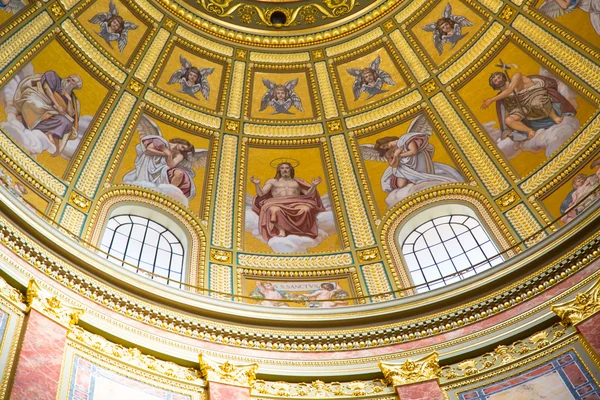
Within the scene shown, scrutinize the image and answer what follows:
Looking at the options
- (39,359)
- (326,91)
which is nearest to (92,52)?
(326,91)

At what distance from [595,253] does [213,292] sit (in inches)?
318

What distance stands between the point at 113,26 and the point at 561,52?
38.4 ft

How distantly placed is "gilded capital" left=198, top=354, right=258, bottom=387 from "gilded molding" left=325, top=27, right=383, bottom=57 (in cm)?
1047

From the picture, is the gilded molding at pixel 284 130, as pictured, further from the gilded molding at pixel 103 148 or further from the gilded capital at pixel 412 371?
the gilded capital at pixel 412 371

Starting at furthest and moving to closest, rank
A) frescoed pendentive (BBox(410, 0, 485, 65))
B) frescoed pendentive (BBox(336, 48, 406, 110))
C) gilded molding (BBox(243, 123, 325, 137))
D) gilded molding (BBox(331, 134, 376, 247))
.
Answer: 1. frescoed pendentive (BBox(336, 48, 406, 110))
2. gilded molding (BBox(243, 123, 325, 137))
3. frescoed pendentive (BBox(410, 0, 485, 65))
4. gilded molding (BBox(331, 134, 376, 247))

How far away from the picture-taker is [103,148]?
18016mm

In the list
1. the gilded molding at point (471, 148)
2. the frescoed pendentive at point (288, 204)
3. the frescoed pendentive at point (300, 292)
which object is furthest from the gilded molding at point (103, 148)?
the gilded molding at point (471, 148)

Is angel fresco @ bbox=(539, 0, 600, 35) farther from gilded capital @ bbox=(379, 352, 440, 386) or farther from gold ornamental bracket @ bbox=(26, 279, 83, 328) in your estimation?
gold ornamental bracket @ bbox=(26, 279, 83, 328)

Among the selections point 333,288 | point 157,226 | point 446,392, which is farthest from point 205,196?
point 446,392

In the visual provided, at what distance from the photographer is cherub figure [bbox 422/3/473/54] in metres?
19.7

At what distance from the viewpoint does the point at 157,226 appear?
58.0 feet

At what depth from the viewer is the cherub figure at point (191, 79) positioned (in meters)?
20.0

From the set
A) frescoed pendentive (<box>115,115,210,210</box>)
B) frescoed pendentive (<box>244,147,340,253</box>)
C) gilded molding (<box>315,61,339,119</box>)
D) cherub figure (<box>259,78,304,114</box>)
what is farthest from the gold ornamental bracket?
gilded molding (<box>315,61,339,119</box>)

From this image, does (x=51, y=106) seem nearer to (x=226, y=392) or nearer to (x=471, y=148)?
(x=226, y=392)
